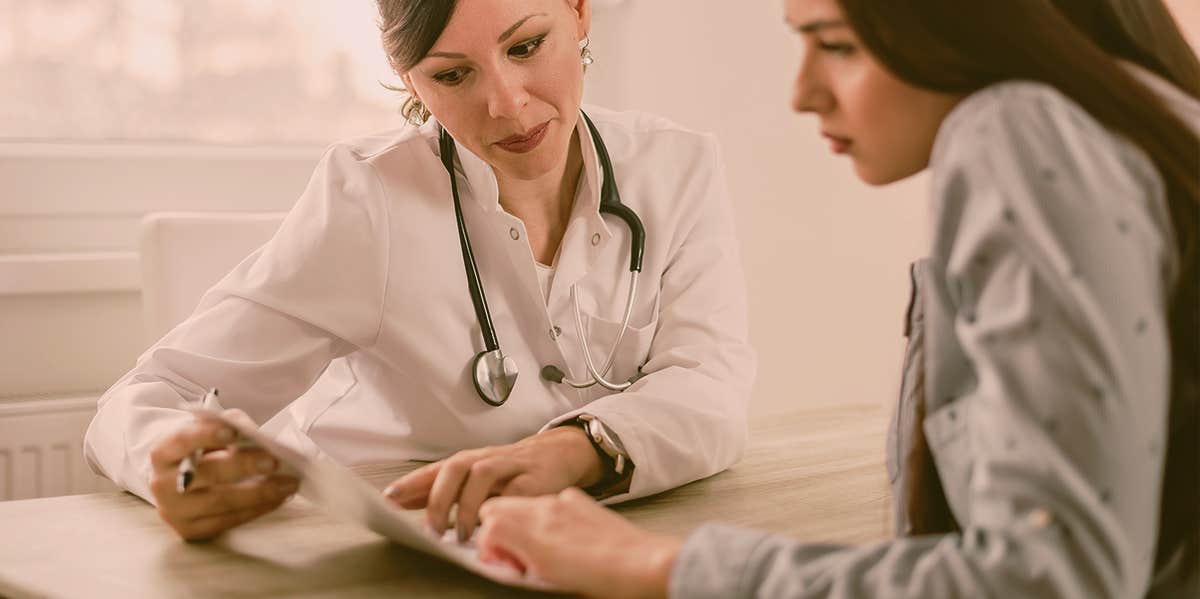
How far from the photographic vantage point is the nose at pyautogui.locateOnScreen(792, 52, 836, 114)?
0.75 metres

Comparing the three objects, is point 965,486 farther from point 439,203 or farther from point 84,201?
point 84,201

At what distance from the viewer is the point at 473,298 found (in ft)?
4.51

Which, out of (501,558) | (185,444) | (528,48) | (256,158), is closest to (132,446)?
(185,444)

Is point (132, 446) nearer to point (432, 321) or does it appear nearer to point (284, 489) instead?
point (284, 489)

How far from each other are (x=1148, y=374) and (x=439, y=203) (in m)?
0.97

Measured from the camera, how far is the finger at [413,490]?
1016 mm

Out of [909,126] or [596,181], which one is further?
[596,181]

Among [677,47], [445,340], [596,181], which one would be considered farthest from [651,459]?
[677,47]

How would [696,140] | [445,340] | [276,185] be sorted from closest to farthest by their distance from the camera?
[445,340] < [696,140] < [276,185]

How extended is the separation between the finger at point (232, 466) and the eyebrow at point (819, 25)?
1.82 feet

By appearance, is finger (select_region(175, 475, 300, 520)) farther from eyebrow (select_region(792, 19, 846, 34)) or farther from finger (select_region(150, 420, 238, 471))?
eyebrow (select_region(792, 19, 846, 34))

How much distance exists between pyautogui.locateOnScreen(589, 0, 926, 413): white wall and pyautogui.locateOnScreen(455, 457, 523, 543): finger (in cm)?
172

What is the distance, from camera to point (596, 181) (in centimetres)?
149

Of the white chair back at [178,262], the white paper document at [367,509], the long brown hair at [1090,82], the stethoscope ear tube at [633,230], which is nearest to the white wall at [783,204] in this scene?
the white chair back at [178,262]
